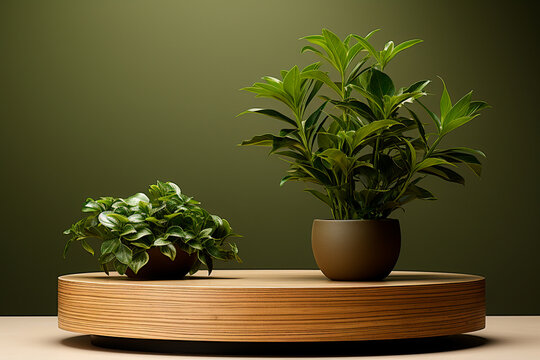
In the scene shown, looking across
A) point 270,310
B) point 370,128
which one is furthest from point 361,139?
point 270,310

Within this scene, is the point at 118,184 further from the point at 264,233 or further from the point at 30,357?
the point at 30,357

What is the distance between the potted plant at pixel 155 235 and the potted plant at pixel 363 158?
1.12 feet

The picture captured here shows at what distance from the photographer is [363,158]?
2902 millimetres

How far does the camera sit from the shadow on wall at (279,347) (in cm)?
261

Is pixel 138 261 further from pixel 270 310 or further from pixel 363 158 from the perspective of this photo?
pixel 363 158

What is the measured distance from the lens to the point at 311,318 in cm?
237

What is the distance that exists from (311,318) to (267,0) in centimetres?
241

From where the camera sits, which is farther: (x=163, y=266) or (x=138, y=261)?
(x=163, y=266)

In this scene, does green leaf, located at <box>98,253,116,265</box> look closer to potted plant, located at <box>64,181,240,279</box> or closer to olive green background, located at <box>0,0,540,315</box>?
potted plant, located at <box>64,181,240,279</box>

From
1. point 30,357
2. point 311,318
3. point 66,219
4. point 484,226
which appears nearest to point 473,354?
point 311,318

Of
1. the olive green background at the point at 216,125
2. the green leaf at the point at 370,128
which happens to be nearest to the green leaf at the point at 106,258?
the green leaf at the point at 370,128

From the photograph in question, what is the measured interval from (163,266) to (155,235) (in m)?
0.12

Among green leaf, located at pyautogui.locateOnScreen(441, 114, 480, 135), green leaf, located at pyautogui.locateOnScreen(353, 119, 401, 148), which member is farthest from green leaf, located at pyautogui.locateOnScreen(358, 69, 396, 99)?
green leaf, located at pyautogui.locateOnScreen(441, 114, 480, 135)

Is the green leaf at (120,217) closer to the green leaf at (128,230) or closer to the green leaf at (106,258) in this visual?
the green leaf at (128,230)
